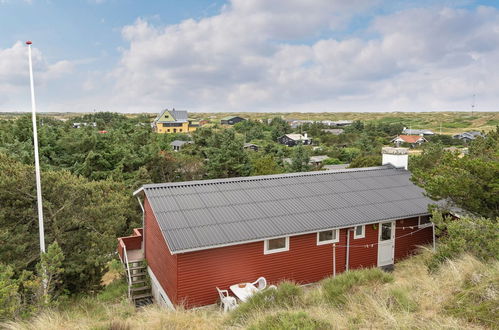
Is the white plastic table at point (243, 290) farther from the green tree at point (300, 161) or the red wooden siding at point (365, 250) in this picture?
the green tree at point (300, 161)

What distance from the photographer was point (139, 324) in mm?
6918

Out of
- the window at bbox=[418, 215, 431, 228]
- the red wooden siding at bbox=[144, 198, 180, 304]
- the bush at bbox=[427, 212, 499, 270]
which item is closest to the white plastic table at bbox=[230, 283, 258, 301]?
the red wooden siding at bbox=[144, 198, 180, 304]

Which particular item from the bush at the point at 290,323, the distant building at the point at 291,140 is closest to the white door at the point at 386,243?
the bush at the point at 290,323

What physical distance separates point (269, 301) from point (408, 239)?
775cm

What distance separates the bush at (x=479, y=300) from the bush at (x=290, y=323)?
212cm

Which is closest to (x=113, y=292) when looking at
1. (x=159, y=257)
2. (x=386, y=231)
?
(x=159, y=257)

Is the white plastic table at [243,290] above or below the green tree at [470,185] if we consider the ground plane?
below

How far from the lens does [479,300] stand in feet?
20.0

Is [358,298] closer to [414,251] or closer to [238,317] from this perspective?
[238,317]

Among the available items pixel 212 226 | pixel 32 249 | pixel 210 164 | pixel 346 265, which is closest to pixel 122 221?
pixel 32 249

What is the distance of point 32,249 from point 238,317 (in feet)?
25.3

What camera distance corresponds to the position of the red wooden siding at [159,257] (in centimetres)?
1044

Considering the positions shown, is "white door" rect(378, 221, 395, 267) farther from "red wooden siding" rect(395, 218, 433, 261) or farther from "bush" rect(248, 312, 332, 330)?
"bush" rect(248, 312, 332, 330)

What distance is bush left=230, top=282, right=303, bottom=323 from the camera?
7.34 metres
